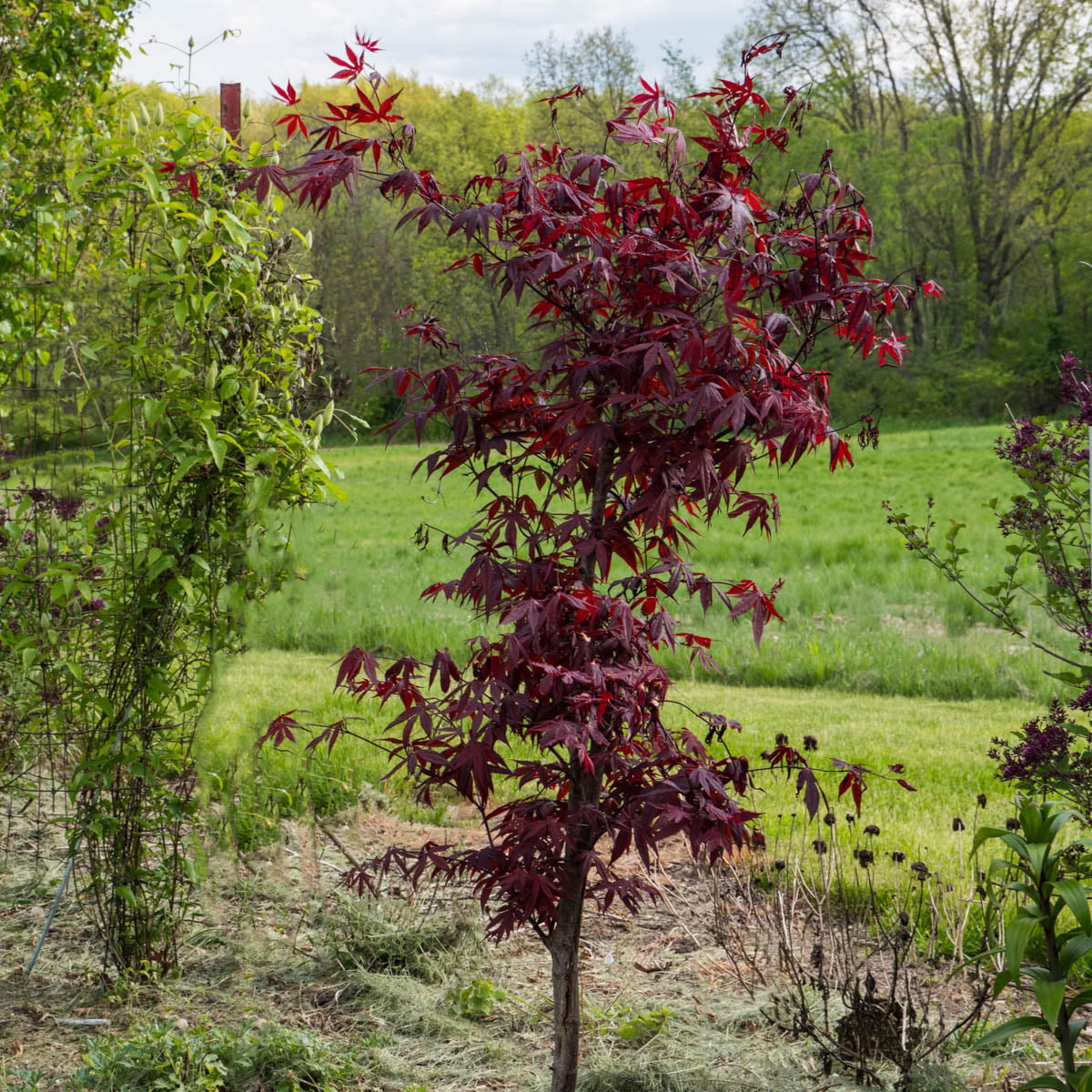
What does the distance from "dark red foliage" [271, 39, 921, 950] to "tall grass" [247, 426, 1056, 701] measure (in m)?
1.10

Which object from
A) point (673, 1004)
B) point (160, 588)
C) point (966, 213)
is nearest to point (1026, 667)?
point (673, 1004)

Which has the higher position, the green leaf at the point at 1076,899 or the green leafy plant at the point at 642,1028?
the green leaf at the point at 1076,899

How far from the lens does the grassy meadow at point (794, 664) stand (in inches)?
167

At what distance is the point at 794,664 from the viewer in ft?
23.2

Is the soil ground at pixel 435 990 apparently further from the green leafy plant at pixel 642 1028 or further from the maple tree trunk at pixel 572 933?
the maple tree trunk at pixel 572 933

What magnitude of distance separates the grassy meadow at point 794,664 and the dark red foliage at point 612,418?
2.89 ft

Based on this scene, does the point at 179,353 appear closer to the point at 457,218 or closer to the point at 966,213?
the point at 457,218

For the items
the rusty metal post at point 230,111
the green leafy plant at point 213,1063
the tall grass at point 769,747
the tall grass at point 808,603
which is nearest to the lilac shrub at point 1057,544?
the tall grass at point 769,747

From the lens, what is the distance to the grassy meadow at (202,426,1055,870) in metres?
4.25

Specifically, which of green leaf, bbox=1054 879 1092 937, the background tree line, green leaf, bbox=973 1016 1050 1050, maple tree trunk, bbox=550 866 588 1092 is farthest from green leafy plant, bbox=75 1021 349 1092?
the background tree line

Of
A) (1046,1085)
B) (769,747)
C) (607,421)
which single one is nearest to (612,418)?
(607,421)

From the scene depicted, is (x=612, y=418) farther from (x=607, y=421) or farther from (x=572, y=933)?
(x=572, y=933)

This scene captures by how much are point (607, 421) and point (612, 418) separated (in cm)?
24

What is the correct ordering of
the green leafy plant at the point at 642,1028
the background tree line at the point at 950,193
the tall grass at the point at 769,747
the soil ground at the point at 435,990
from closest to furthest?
1. the soil ground at the point at 435,990
2. the green leafy plant at the point at 642,1028
3. the tall grass at the point at 769,747
4. the background tree line at the point at 950,193
